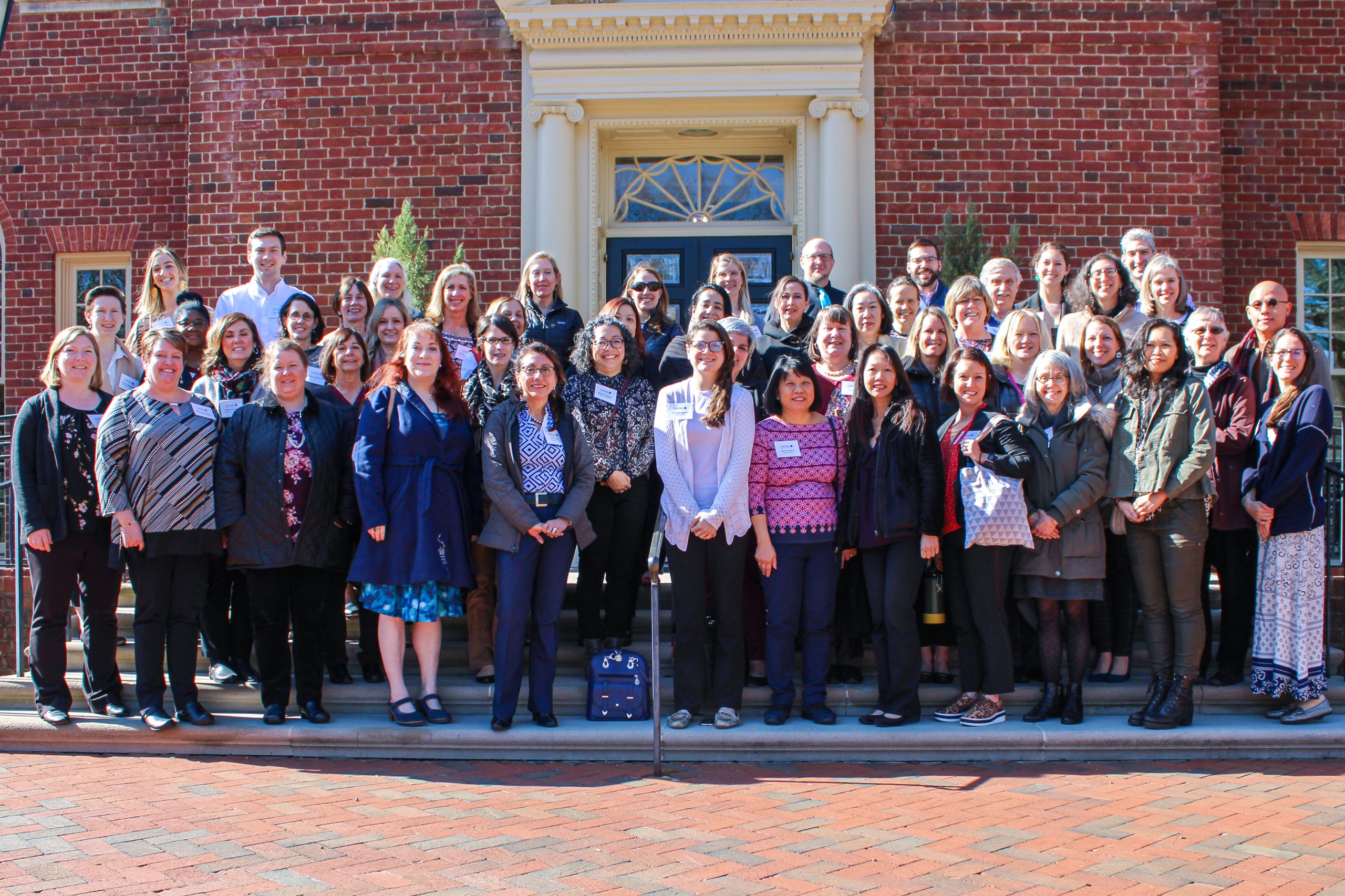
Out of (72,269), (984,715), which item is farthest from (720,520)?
(72,269)

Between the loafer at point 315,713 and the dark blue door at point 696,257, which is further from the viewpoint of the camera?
the dark blue door at point 696,257

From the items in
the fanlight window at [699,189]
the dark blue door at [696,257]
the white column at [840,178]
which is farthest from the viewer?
the fanlight window at [699,189]

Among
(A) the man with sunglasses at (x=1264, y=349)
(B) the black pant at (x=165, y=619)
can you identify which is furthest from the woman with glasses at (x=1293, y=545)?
(B) the black pant at (x=165, y=619)

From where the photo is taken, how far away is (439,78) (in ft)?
31.9

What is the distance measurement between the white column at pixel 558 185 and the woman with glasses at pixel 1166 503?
500cm

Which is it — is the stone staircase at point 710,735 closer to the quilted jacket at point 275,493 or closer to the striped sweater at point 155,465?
the quilted jacket at point 275,493

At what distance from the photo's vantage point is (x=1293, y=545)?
554 cm

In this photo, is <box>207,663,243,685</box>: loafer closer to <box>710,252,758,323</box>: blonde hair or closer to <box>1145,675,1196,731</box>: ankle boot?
<box>710,252,758,323</box>: blonde hair

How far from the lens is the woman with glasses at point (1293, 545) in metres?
5.47

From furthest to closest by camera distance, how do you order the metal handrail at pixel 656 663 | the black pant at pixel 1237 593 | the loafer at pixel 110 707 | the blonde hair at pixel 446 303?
1. the blonde hair at pixel 446 303
2. the black pant at pixel 1237 593
3. the loafer at pixel 110 707
4. the metal handrail at pixel 656 663

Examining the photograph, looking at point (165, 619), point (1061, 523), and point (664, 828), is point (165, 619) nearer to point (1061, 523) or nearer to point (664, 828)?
point (664, 828)

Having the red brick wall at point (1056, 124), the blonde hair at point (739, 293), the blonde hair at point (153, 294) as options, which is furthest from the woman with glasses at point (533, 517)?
the red brick wall at point (1056, 124)

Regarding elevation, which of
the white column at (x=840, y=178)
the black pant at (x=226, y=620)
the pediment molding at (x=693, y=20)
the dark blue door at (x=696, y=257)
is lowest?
the black pant at (x=226, y=620)

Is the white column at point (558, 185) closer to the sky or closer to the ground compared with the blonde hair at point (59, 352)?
closer to the sky
